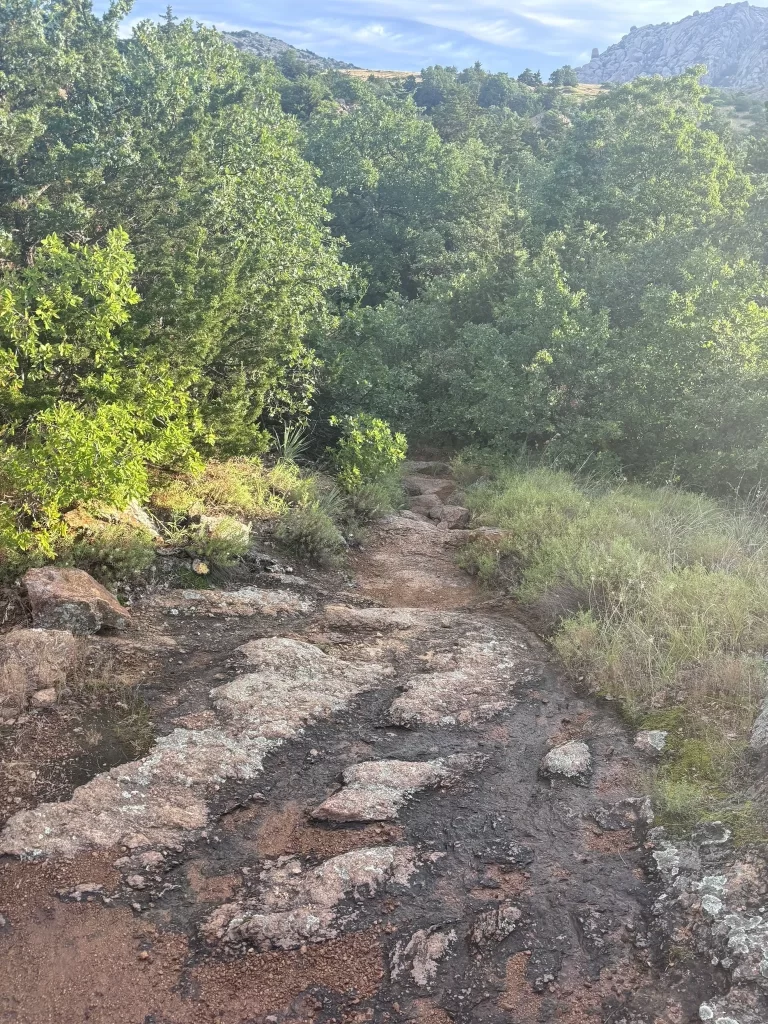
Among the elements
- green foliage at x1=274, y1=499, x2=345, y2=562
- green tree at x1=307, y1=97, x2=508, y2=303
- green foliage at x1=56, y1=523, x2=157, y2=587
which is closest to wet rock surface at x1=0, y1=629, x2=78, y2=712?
green foliage at x1=56, y1=523, x2=157, y2=587

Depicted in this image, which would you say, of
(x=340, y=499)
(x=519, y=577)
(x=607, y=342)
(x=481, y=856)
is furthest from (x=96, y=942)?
(x=607, y=342)

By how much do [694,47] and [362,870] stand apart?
771 ft

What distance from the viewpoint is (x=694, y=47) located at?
184 m

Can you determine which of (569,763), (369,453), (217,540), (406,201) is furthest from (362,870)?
(406,201)

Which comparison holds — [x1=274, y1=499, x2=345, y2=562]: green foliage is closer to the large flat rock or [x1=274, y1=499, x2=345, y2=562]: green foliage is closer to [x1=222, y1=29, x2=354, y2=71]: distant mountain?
the large flat rock

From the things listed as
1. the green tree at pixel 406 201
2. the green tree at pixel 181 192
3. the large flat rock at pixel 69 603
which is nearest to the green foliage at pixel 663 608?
the large flat rock at pixel 69 603

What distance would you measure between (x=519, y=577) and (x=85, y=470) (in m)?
4.83

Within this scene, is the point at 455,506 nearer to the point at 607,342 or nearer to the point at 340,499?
the point at 340,499

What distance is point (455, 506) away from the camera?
1208 cm

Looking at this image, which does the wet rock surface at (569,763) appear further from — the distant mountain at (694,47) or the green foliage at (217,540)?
the distant mountain at (694,47)

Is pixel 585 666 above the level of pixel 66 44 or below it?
below

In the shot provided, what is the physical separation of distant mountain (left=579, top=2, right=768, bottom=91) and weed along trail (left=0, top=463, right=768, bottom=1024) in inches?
7758

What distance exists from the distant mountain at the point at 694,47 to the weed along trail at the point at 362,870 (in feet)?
646

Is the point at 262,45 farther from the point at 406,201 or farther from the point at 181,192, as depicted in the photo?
the point at 181,192
